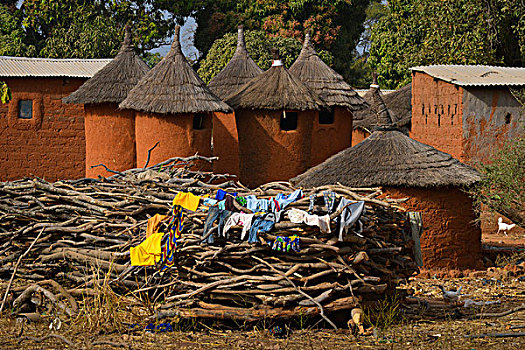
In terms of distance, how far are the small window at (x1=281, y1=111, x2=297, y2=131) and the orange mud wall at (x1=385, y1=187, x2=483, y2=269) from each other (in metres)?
4.03

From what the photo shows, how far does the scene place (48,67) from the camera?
1694cm

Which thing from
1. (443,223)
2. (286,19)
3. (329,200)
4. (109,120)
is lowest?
(443,223)

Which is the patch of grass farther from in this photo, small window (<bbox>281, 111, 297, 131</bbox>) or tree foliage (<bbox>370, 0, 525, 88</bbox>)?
tree foliage (<bbox>370, 0, 525, 88</bbox>)

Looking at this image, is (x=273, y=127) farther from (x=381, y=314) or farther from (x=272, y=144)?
(x=381, y=314)

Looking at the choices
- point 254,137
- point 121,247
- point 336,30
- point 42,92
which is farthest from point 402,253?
point 336,30

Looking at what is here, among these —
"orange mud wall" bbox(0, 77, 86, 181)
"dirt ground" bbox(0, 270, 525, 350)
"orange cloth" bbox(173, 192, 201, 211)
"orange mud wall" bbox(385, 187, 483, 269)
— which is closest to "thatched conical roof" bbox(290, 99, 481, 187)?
"orange mud wall" bbox(385, 187, 483, 269)

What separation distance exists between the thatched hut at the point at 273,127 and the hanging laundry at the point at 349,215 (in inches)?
297

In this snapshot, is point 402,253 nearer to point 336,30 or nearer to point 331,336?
point 331,336

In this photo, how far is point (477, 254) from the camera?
36.9 feet

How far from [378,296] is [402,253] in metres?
0.69

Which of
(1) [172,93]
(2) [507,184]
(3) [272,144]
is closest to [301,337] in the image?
(2) [507,184]

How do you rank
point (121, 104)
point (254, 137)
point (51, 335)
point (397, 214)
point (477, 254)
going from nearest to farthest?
1. point (51, 335)
2. point (397, 214)
3. point (477, 254)
4. point (121, 104)
5. point (254, 137)

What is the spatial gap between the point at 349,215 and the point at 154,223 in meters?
1.83

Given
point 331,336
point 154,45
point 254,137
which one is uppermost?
point 154,45
